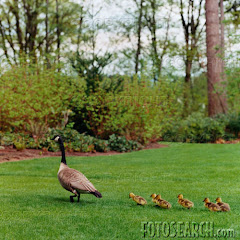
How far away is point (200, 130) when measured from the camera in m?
18.6

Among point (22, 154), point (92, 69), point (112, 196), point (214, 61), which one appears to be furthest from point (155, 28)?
point (112, 196)

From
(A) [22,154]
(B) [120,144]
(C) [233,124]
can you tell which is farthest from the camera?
(C) [233,124]

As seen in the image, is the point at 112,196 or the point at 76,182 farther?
the point at 112,196

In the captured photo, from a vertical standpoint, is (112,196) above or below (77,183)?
below

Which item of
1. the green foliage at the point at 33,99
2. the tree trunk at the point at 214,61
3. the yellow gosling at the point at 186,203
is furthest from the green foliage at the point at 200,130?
the yellow gosling at the point at 186,203

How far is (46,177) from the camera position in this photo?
28.4 ft

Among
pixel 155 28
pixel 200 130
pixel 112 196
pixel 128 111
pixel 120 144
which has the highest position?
pixel 155 28

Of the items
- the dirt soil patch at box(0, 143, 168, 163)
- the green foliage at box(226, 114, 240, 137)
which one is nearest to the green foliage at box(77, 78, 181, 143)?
the dirt soil patch at box(0, 143, 168, 163)

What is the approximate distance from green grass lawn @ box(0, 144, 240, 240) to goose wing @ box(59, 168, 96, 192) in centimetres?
35

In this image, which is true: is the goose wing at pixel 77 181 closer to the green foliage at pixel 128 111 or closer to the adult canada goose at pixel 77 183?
the adult canada goose at pixel 77 183

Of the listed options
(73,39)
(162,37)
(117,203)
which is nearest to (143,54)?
(162,37)

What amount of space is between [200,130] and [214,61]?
13.1 feet

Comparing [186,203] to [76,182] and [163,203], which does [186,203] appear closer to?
[163,203]

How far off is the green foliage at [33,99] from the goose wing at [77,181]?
9019 millimetres
